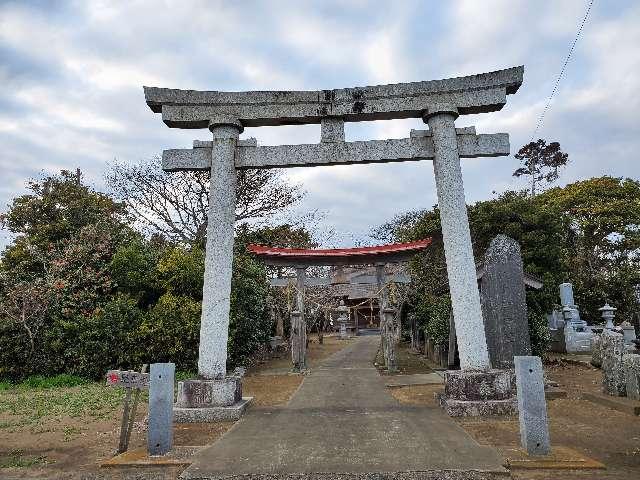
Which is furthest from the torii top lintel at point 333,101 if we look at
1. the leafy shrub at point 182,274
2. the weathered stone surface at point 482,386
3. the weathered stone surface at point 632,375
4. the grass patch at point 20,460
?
the leafy shrub at point 182,274

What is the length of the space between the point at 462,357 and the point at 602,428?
2023 millimetres

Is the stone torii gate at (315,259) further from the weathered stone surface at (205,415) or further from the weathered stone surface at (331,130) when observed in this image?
the weathered stone surface at (205,415)

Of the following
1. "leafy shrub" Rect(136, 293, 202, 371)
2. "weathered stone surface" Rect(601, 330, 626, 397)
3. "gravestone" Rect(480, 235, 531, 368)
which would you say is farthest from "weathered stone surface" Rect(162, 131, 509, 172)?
"leafy shrub" Rect(136, 293, 202, 371)

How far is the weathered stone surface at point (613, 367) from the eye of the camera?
786cm

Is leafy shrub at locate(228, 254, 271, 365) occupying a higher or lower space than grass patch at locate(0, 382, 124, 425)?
higher

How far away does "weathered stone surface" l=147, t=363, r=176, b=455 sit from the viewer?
510 centimetres

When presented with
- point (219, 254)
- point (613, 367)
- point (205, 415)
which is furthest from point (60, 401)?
point (613, 367)

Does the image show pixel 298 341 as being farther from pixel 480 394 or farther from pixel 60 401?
pixel 480 394

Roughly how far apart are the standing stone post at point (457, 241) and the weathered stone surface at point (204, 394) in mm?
3865

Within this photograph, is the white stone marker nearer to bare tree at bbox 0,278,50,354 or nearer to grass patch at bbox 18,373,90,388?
grass patch at bbox 18,373,90,388

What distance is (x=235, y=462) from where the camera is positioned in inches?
183

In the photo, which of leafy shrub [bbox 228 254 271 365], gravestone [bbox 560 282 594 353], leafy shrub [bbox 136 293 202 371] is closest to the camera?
leafy shrub [bbox 136 293 202 371]

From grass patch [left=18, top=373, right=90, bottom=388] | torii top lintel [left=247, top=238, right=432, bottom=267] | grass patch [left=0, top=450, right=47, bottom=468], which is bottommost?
grass patch [left=0, top=450, right=47, bottom=468]

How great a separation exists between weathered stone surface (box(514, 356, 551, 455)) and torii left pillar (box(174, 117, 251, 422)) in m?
4.20
